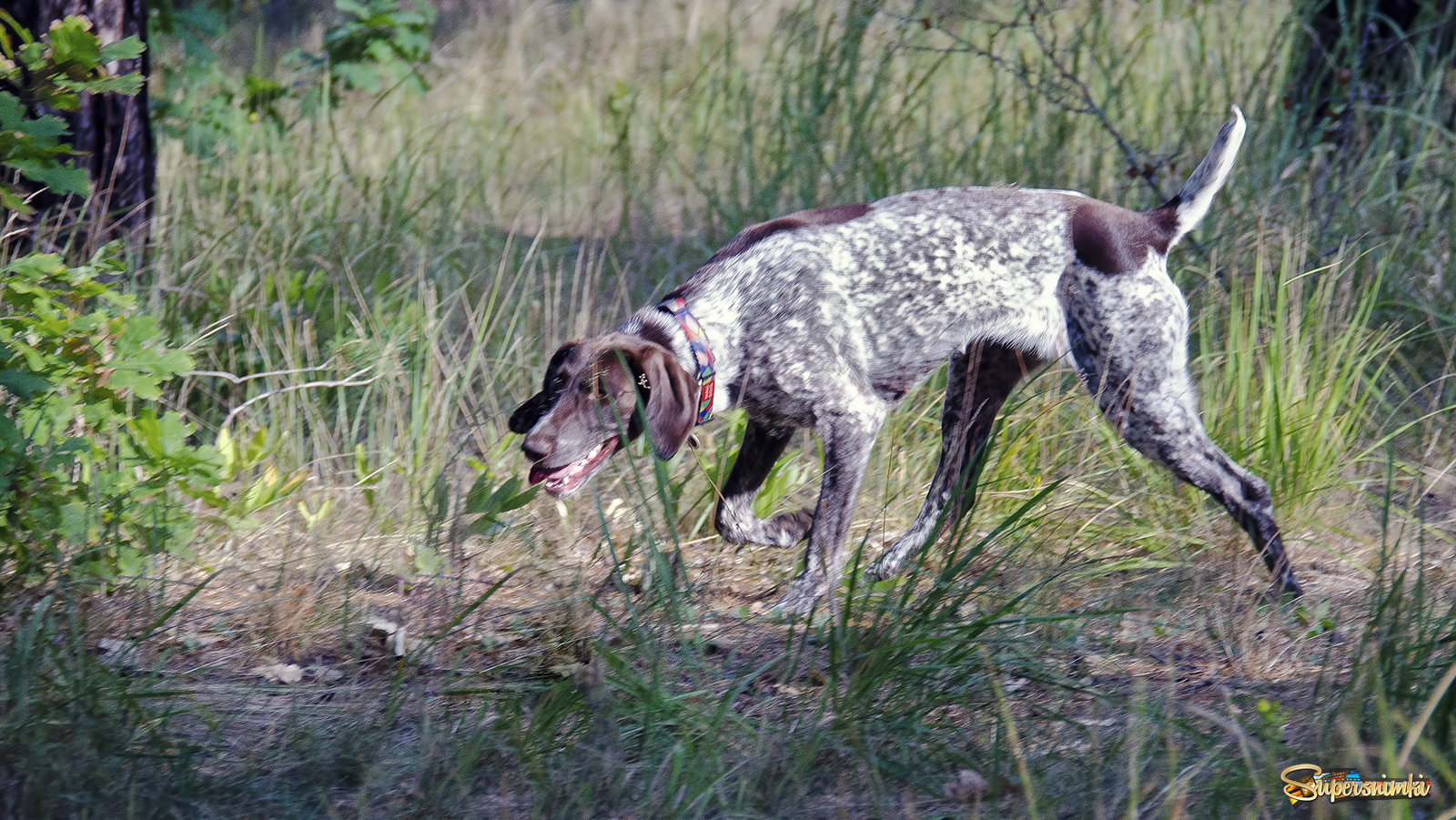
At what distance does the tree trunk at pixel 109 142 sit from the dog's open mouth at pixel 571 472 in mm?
1849

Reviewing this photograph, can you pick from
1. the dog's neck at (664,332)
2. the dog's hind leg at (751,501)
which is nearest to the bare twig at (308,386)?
the dog's neck at (664,332)

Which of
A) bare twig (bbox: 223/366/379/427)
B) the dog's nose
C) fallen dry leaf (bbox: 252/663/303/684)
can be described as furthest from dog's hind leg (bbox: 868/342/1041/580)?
bare twig (bbox: 223/366/379/427)

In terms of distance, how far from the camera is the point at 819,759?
248 cm

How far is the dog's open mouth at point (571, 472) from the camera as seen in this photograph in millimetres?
3461

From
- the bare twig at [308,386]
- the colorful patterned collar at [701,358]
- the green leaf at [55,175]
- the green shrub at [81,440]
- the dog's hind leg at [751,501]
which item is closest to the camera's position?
the green leaf at [55,175]

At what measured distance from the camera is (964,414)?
12.7 ft

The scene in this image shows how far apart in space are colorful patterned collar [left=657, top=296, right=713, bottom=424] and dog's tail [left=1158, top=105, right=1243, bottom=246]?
4.81 ft

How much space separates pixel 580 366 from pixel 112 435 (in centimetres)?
140

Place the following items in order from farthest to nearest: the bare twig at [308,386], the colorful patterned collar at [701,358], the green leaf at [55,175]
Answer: the bare twig at [308,386]
the colorful patterned collar at [701,358]
the green leaf at [55,175]

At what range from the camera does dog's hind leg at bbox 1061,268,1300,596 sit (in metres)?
3.62

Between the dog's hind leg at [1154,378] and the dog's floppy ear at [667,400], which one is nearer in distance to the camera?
the dog's floppy ear at [667,400]

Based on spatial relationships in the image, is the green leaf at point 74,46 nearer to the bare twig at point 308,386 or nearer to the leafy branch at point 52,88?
the leafy branch at point 52,88

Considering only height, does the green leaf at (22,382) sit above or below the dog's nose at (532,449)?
above

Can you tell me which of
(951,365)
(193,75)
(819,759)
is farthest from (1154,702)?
(193,75)
